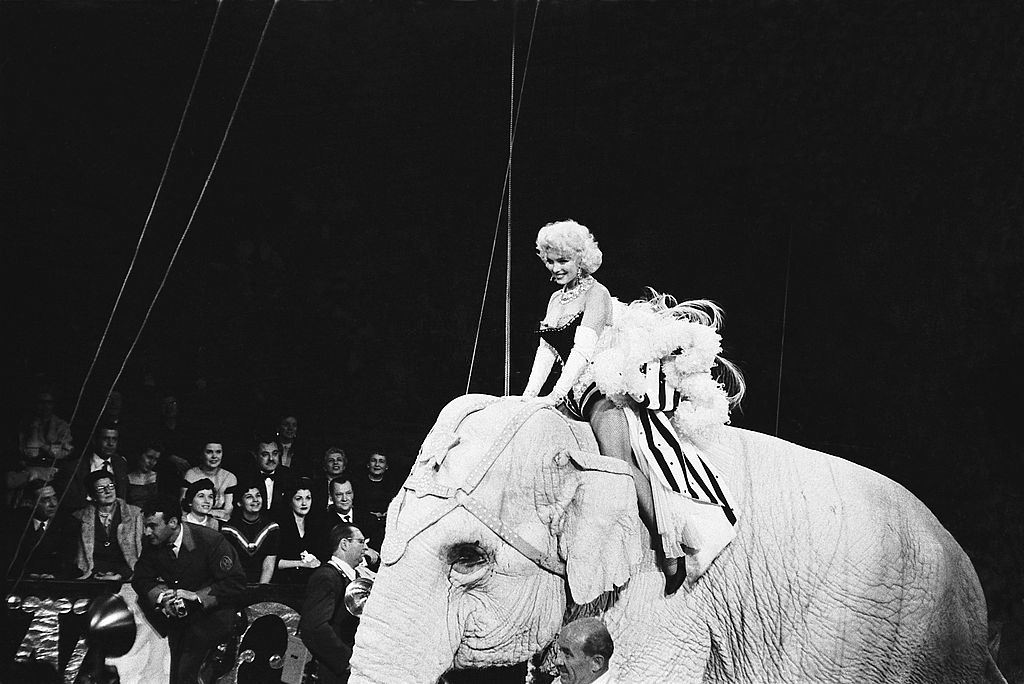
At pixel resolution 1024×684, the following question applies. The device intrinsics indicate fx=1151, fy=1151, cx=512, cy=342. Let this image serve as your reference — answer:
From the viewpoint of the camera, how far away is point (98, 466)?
14.9 feet

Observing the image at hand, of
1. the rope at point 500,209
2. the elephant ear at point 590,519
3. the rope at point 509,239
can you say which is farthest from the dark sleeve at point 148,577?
the elephant ear at point 590,519

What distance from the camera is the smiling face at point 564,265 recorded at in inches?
142

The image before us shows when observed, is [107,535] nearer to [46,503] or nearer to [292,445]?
[46,503]

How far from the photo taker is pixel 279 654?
173 inches

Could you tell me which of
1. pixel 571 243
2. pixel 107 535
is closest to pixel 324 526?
pixel 107 535

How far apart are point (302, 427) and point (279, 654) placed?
0.87 m

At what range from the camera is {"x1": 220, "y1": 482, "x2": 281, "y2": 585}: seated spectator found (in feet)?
14.5

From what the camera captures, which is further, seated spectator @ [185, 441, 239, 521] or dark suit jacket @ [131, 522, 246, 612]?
seated spectator @ [185, 441, 239, 521]

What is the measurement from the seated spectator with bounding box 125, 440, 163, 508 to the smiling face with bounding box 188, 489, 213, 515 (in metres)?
0.10

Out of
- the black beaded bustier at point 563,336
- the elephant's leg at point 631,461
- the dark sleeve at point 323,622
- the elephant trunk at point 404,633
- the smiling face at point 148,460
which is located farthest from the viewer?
the smiling face at point 148,460

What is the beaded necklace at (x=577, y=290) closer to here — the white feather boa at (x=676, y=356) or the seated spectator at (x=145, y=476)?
the white feather boa at (x=676, y=356)

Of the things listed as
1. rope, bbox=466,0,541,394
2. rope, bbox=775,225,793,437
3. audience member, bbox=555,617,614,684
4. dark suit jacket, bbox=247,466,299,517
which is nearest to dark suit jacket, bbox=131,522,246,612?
dark suit jacket, bbox=247,466,299,517

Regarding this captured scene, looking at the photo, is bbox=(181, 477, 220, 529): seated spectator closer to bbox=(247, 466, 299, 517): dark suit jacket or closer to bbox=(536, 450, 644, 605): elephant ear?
bbox=(247, 466, 299, 517): dark suit jacket

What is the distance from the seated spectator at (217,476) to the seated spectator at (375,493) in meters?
0.49
